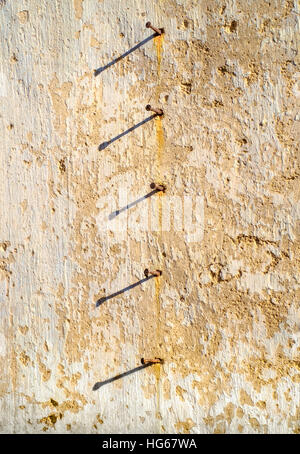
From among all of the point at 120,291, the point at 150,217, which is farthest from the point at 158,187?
the point at 120,291

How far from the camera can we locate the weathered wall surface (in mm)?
2154

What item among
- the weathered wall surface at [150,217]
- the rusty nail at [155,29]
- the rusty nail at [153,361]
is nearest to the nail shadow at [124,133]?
the weathered wall surface at [150,217]

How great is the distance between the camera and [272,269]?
85.0 inches

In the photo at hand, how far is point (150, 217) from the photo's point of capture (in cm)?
226

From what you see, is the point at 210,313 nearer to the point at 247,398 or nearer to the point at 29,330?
the point at 247,398

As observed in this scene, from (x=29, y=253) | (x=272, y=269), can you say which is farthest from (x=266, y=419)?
(x=29, y=253)

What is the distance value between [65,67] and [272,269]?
148 cm

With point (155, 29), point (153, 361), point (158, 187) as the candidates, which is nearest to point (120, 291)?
point (153, 361)

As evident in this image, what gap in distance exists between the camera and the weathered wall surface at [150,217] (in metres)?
2.15

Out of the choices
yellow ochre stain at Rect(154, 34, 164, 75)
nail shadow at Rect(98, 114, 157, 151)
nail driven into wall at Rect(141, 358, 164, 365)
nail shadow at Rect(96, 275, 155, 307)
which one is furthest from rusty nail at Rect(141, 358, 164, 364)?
yellow ochre stain at Rect(154, 34, 164, 75)

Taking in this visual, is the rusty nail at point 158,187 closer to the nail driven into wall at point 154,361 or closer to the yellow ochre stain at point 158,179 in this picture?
the yellow ochre stain at point 158,179

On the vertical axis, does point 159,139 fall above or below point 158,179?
above

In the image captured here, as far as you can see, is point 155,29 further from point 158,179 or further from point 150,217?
point 150,217

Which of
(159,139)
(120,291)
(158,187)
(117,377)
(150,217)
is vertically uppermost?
(159,139)
